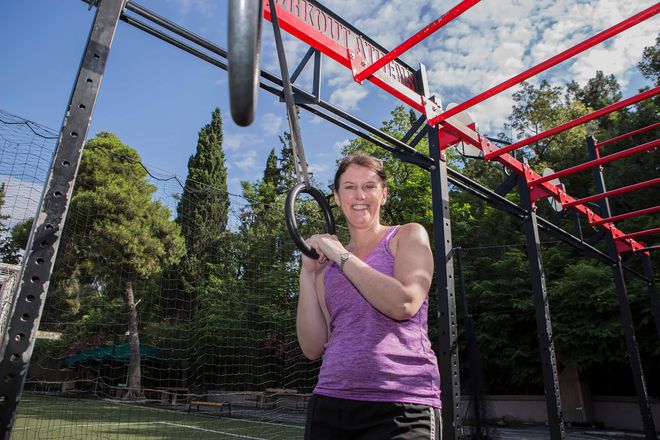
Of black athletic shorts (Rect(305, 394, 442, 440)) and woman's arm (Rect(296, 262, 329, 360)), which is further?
woman's arm (Rect(296, 262, 329, 360))

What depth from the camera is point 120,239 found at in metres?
12.3

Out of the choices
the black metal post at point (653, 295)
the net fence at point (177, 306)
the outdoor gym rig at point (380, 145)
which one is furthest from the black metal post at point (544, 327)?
the net fence at point (177, 306)

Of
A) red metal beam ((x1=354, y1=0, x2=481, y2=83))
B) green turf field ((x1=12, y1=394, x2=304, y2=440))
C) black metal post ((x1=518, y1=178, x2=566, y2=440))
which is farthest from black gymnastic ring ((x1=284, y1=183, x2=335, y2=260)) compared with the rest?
green turf field ((x1=12, y1=394, x2=304, y2=440))

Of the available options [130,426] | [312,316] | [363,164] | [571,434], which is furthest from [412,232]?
[571,434]

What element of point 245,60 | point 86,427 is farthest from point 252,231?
point 245,60

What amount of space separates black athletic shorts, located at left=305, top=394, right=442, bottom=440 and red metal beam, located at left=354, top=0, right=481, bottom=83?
1.79 meters

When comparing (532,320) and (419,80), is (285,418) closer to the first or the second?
(532,320)

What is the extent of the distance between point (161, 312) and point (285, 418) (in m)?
4.61

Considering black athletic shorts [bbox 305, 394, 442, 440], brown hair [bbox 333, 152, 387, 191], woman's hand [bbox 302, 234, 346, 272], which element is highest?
brown hair [bbox 333, 152, 387, 191]

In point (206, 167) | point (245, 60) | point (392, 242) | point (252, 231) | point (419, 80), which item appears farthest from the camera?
point (206, 167)

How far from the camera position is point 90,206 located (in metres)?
12.3

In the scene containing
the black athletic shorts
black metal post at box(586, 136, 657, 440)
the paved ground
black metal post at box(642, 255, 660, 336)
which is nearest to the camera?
the black athletic shorts

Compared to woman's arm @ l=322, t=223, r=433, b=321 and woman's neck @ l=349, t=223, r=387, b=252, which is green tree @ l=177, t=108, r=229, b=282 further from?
woman's arm @ l=322, t=223, r=433, b=321

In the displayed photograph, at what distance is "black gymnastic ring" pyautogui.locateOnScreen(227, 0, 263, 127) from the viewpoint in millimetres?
566
